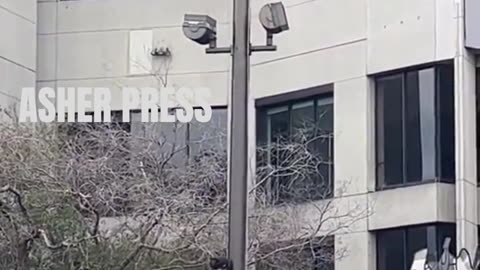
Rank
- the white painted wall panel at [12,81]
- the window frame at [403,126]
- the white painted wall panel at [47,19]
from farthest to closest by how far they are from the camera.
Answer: the white painted wall panel at [47,19] < the white painted wall panel at [12,81] < the window frame at [403,126]

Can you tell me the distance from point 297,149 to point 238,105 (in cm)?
1049

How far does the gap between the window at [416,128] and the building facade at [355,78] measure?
2 cm

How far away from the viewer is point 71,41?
96.7 feet

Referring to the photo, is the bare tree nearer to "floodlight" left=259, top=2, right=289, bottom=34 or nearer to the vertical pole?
the vertical pole

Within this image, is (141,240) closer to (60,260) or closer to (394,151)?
(60,260)

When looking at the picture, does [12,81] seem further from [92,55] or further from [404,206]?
[404,206]

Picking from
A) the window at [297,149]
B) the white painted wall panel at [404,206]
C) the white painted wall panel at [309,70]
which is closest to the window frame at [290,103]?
the window at [297,149]

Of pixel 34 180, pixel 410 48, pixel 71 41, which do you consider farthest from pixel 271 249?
pixel 71 41

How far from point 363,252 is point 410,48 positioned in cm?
410

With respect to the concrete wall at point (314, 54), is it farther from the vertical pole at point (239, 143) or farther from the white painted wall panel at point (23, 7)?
the vertical pole at point (239, 143)

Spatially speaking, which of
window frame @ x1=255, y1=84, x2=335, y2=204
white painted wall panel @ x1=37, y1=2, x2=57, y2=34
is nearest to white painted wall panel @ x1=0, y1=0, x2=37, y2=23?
white painted wall panel @ x1=37, y1=2, x2=57, y2=34

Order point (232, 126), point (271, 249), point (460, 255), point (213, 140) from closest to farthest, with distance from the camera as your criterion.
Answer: point (232, 126), point (271, 249), point (460, 255), point (213, 140)

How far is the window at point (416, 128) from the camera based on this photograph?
82.2ft

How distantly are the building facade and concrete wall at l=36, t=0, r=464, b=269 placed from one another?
1.0 inches
